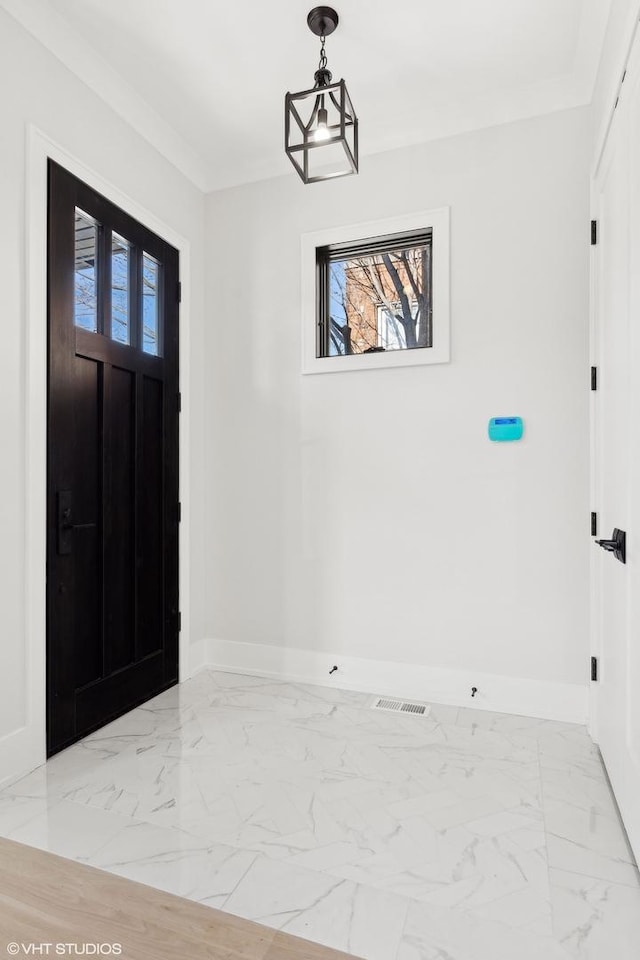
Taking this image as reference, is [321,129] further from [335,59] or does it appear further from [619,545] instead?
[619,545]

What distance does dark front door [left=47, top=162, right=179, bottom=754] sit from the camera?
2.26 m

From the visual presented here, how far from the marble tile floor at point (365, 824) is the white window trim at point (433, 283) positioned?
67.7 inches

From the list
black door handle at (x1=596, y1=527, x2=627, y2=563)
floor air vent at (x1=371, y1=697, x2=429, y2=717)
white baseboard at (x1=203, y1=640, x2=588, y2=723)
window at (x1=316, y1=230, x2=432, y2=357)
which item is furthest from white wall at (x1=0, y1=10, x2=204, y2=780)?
black door handle at (x1=596, y1=527, x2=627, y2=563)

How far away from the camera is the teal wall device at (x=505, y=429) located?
2.60m

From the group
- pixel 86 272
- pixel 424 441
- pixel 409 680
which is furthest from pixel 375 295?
pixel 409 680

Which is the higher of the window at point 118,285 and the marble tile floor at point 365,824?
the window at point 118,285

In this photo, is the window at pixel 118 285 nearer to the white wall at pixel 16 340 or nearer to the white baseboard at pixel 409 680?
the white wall at pixel 16 340

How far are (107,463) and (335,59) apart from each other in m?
2.03

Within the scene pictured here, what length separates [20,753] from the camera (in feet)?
6.77

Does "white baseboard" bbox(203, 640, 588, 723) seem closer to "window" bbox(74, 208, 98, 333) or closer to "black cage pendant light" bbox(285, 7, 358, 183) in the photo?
"window" bbox(74, 208, 98, 333)

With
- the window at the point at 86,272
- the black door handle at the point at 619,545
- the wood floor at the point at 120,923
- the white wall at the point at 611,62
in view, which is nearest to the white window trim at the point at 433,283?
the white wall at the point at 611,62

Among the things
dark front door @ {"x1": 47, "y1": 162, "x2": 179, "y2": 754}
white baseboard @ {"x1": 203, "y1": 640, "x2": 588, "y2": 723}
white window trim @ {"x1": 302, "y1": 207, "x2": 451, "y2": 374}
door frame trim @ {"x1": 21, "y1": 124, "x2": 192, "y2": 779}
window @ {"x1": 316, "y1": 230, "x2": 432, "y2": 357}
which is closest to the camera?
door frame trim @ {"x1": 21, "y1": 124, "x2": 192, "y2": 779}

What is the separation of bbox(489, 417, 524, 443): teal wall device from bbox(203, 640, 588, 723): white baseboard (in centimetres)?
113

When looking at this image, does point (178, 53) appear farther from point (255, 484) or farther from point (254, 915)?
point (254, 915)
